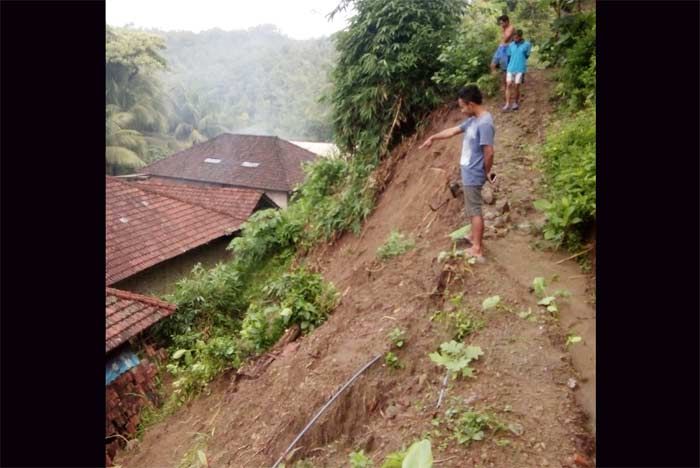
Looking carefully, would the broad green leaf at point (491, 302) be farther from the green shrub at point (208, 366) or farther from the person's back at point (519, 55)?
the person's back at point (519, 55)

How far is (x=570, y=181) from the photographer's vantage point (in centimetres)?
539

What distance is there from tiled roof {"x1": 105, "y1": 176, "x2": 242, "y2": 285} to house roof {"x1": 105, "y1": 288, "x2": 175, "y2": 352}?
1594mm

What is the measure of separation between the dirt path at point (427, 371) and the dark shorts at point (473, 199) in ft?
1.77

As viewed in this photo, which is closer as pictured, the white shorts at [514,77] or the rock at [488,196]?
the rock at [488,196]

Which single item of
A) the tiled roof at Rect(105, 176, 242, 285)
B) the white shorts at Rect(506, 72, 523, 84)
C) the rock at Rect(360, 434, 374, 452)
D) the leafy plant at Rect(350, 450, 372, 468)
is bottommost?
the tiled roof at Rect(105, 176, 242, 285)

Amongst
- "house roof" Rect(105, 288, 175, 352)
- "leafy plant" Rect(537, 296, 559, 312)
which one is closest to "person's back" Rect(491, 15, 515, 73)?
"leafy plant" Rect(537, 296, 559, 312)

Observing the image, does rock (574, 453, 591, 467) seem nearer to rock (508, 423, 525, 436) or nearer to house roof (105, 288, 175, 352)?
rock (508, 423, 525, 436)

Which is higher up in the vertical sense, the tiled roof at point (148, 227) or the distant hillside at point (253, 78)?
the distant hillside at point (253, 78)

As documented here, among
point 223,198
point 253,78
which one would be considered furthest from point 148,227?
point 253,78

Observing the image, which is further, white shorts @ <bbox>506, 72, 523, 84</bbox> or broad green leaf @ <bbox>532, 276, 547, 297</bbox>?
white shorts @ <bbox>506, 72, 523, 84</bbox>

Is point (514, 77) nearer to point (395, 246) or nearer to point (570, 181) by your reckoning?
point (570, 181)

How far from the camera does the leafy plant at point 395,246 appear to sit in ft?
21.1

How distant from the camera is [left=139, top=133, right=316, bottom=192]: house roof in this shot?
876 inches

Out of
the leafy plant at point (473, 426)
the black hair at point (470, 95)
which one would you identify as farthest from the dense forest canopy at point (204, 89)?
the leafy plant at point (473, 426)
